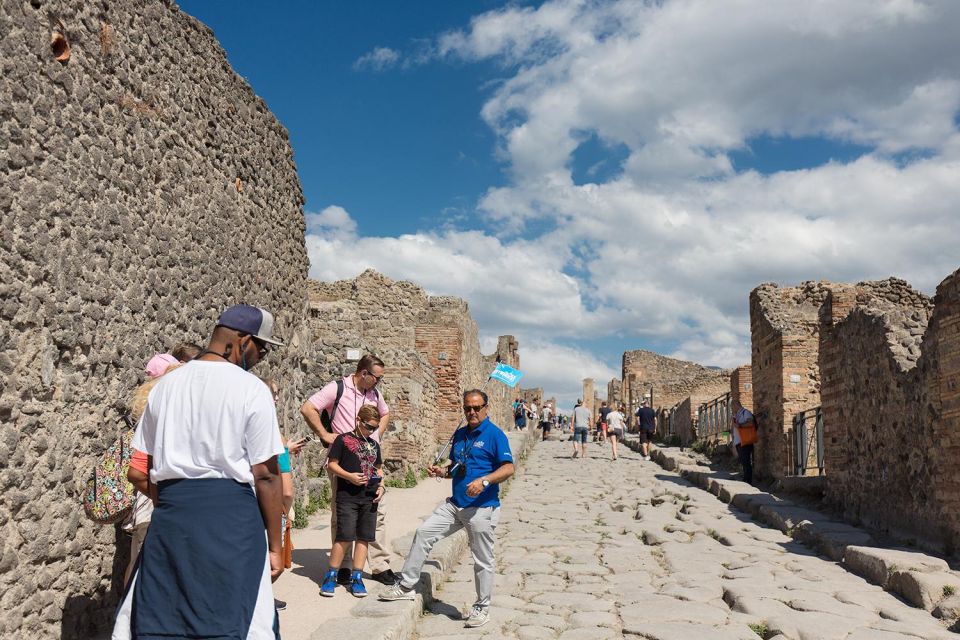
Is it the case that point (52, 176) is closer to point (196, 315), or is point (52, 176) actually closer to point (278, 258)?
point (196, 315)

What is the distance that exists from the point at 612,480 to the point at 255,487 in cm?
1281

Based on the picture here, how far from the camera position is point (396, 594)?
16.7 ft

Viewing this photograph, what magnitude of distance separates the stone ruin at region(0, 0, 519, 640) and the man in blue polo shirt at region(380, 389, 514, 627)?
1.80 meters

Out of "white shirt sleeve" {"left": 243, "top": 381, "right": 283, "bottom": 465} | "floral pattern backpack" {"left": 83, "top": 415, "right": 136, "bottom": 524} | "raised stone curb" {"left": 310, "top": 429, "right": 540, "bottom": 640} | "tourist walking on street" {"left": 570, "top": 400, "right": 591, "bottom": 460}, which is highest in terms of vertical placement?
"tourist walking on street" {"left": 570, "top": 400, "right": 591, "bottom": 460}

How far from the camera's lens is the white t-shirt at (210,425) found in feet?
8.85

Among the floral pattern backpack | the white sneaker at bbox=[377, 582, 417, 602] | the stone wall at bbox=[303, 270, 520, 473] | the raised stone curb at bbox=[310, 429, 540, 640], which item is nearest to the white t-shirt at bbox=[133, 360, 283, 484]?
the floral pattern backpack

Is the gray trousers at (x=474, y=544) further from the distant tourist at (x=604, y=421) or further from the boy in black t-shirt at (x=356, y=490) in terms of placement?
the distant tourist at (x=604, y=421)

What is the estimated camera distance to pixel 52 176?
428 centimetres

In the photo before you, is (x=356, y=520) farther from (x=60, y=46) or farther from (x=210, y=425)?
(x=60, y=46)

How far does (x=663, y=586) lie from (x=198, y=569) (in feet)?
15.6

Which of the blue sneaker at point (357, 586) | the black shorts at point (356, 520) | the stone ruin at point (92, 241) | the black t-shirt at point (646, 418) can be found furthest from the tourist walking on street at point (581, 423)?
the blue sneaker at point (357, 586)

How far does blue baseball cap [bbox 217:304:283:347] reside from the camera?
295cm

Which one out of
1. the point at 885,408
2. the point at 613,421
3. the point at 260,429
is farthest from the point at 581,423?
the point at 260,429

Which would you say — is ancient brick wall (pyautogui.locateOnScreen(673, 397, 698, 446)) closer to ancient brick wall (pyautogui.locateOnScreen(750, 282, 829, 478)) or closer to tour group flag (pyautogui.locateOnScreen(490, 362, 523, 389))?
tour group flag (pyautogui.locateOnScreen(490, 362, 523, 389))
